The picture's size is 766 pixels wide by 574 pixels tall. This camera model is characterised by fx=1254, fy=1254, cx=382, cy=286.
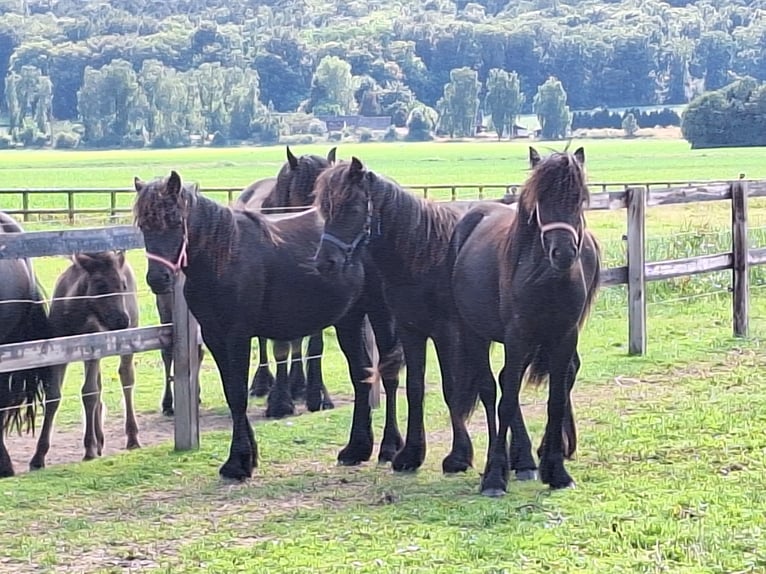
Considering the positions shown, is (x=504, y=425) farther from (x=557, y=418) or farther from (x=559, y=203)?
(x=559, y=203)

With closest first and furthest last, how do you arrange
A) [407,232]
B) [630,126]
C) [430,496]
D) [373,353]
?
[430,496]
[407,232]
[373,353]
[630,126]

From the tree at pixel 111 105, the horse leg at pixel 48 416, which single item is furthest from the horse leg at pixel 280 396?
the tree at pixel 111 105

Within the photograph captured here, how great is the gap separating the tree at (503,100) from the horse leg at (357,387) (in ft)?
355

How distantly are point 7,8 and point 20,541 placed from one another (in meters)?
198

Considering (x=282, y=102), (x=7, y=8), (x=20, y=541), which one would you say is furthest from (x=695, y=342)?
(x=7, y=8)

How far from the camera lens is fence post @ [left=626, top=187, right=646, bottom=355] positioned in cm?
1156

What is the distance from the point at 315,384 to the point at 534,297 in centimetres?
347

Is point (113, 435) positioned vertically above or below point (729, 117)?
below

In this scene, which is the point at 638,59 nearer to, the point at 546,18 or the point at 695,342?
the point at 546,18

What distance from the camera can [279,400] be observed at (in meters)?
9.64

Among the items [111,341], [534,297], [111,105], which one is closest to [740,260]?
[534,297]

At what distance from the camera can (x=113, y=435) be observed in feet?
29.8

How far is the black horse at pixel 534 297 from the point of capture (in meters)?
6.45

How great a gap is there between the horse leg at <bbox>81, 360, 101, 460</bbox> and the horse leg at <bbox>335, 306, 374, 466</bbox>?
1.68 meters
